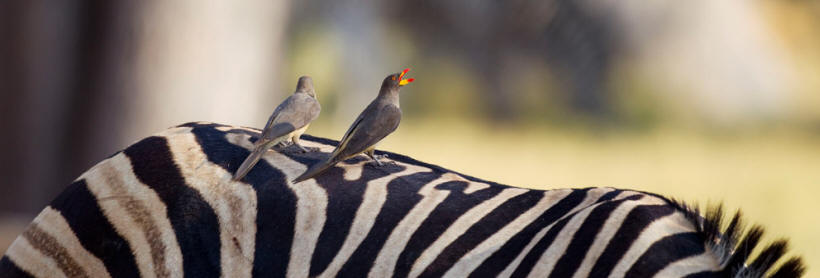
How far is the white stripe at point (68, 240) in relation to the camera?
1.54m

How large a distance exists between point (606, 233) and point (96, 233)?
849 millimetres

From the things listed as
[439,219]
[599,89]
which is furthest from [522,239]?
[599,89]

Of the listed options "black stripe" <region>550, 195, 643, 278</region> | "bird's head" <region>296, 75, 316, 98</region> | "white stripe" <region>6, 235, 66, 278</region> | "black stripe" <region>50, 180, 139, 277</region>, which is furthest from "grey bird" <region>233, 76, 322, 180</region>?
"black stripe" <region>550, 195, 643, 278</region>

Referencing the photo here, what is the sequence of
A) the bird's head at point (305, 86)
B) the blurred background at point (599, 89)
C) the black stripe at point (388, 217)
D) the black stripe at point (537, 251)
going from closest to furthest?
the black stripe at point (537, 251), the black stripe at point (388, 217), the bird's head at point (305, 86), the blurred background at point (599, 89)

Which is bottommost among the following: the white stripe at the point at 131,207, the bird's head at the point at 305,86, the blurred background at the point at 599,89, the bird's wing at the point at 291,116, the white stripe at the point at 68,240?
the blurred background at the point at 599,89

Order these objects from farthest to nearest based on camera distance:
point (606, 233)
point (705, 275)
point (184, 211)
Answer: point (184, 211) < point (606, 233) < point (705, 275)

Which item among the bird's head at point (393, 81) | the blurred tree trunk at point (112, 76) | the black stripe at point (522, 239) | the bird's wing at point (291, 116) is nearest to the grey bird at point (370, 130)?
the bird's head at point (393, 81)

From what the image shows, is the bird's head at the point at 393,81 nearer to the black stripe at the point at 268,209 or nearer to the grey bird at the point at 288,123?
the grey bird at the point at 288,123

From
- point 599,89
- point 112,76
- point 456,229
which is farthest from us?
point 599,89

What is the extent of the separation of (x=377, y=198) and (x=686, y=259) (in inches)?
20.0

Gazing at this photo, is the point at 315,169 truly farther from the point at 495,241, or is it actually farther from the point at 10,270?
the point at 10,270

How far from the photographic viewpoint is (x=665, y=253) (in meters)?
1.26

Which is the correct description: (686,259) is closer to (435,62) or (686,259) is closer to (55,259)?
(55,259)

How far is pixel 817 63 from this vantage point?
8.15 metres
